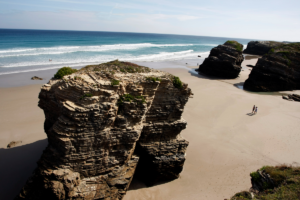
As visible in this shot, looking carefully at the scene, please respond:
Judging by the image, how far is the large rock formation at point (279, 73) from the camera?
3497 cm

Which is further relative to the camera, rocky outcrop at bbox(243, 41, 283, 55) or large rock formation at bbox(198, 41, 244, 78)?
rocky outcrop at bbox(243, 41, 283, 55)

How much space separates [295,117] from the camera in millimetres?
24469

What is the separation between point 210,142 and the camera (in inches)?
736

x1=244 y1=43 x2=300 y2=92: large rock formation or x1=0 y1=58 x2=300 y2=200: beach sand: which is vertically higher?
x1=244 y1=43 x2=300 y2=92: large rock formation

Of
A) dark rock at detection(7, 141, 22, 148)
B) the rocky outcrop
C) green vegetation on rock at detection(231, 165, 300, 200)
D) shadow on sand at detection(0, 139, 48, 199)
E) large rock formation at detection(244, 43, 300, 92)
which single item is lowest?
shadow on sand at detection(0, 139, 48, 199)

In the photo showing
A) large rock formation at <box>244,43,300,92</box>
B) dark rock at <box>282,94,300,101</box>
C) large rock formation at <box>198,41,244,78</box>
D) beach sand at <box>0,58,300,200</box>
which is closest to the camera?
beach sand at <box>0,58,300,200</box>

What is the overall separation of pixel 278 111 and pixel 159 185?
2121 centimetres

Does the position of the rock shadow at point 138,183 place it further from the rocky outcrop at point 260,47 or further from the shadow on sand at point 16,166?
the rocky outcrop at point 260,47

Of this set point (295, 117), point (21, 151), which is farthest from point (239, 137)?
point (21, 151)

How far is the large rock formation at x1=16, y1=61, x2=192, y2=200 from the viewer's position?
32.4 ft

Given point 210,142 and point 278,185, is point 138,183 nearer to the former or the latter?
point 278,185

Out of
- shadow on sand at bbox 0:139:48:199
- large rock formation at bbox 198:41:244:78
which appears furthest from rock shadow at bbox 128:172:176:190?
large rock formation at bbox 198:41:244:78

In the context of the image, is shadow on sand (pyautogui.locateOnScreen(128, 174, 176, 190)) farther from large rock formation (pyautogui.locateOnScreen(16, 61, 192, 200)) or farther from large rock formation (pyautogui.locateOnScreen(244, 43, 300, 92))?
large rock formation (pyautogui.locateOnScreen(244, 43, 300, 92))

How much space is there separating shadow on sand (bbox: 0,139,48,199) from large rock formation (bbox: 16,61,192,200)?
3528 millimetres
